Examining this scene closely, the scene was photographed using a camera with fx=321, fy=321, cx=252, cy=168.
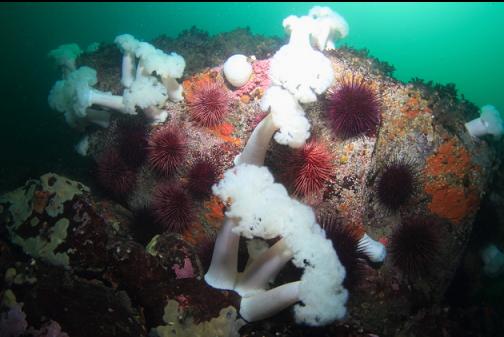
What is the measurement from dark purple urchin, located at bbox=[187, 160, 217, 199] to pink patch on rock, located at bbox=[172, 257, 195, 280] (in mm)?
1095

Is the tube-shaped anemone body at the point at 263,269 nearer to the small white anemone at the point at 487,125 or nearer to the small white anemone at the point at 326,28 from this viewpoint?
the small white anemone at the point at 487,125

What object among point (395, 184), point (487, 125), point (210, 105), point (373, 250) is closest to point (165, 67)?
point (210, 105)

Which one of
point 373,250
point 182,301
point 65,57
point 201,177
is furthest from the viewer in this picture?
point 65,57

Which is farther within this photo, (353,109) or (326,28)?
(326,28)

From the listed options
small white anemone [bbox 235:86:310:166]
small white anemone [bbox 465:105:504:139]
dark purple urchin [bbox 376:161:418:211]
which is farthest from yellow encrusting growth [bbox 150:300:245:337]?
small white anemone [bbox 465:105:504:139]

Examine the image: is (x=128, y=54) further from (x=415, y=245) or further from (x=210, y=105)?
(x=415, y=245)

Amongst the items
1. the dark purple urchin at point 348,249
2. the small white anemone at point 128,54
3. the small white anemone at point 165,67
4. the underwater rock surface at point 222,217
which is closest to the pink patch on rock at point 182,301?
the underwater rock surface at point 222,217

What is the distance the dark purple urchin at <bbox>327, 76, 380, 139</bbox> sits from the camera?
445 centimetres

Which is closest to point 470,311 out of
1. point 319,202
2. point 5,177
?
point 319,202

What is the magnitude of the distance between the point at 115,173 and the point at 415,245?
15.7 ft

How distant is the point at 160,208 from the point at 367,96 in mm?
3414

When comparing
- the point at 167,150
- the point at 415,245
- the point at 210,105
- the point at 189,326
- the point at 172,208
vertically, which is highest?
the point at 210,105

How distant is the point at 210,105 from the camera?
16.6 feet

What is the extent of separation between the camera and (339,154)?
15.5ft
